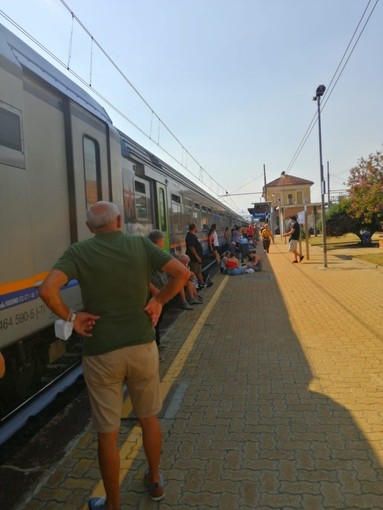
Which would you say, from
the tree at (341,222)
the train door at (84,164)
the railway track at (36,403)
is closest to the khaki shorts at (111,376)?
the railway track at (36,403)

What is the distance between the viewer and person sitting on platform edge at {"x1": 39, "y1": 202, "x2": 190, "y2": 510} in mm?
2734

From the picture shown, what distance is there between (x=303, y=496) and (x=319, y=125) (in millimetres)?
15125

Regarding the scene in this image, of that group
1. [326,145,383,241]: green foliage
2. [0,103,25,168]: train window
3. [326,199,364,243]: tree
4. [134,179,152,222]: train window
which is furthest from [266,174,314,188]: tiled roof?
[0,103,25,168]: train window

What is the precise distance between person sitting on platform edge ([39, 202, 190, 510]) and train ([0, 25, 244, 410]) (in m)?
0.88

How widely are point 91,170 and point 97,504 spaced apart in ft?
11.2

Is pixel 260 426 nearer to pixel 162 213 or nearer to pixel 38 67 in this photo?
pixel 38 67

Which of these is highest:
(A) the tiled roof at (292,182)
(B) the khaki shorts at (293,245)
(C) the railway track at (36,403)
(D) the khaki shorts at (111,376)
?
(A) the tiled roof at (292,182)

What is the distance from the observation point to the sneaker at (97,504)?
9.30ft

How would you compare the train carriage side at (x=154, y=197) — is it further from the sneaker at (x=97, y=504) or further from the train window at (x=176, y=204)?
the sneaker at (x=97, y=504)

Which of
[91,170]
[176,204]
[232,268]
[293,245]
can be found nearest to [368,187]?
[293,245]

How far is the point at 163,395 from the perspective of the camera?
16.1ft

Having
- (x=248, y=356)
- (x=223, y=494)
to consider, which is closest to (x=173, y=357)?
(x=248, y=356)

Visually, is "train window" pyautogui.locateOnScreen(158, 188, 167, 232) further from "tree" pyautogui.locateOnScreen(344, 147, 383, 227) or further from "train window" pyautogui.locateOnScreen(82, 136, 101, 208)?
"tree" pyautogui.locateOnScreen(344, 147, 383, 227)

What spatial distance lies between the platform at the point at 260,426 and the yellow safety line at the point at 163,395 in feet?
0.05
